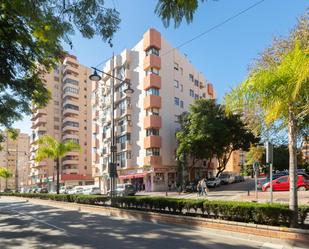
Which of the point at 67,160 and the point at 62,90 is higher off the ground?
the point at 62,90

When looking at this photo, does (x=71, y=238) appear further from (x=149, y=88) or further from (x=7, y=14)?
(x=149, y=88)

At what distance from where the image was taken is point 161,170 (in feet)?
156

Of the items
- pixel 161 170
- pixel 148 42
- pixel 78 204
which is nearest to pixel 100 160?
pixel 161 170

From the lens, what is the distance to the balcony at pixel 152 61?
46.6 meters

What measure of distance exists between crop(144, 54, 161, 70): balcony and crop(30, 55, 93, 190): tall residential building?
145ft

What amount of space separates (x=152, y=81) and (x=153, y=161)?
1058 centimetres

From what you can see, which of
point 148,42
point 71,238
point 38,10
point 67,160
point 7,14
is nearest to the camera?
point 38,10

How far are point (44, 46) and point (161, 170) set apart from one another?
39802 mm

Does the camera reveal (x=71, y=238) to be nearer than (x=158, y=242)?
No

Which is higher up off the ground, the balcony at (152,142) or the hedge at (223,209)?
the balcony at (152,142)

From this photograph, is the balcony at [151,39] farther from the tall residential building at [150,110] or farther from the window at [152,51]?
the window at [152,51]

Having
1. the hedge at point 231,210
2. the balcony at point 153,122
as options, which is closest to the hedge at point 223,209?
the hedge at point 231,210

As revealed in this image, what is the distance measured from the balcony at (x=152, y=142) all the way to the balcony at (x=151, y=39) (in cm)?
1240

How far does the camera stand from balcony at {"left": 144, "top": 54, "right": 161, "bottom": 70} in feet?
153
